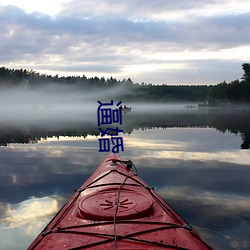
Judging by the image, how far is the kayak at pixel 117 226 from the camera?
422cm

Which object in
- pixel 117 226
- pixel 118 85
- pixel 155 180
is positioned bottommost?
pixel 155 180

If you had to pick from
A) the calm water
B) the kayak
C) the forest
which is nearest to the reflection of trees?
the calm water

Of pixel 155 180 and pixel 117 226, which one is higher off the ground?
pixel 117 226

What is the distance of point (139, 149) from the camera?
56.4ft

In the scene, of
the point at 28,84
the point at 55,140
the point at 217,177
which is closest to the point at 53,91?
the point at 28,84

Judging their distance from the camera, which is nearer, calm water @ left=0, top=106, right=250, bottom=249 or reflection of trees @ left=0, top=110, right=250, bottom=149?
calm water @ left=0, top=106, right=250, bottom=249

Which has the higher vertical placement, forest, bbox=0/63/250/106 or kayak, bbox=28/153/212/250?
forest, bbox=0/63/250/106

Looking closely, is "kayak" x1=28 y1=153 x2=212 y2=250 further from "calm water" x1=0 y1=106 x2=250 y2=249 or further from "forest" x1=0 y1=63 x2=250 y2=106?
"forest" x1=0 y1=63 x2=250 y2=106

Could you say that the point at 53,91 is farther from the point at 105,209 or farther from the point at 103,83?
the point at 105,209

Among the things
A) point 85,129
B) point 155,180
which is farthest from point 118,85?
point 155,180

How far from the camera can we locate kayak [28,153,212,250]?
4.22 meters

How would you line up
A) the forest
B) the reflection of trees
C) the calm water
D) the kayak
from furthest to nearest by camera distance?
the forest → the reflection of trees → the calm water → the kayak

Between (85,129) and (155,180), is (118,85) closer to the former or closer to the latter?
(85,129)

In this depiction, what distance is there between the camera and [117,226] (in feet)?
15.3
